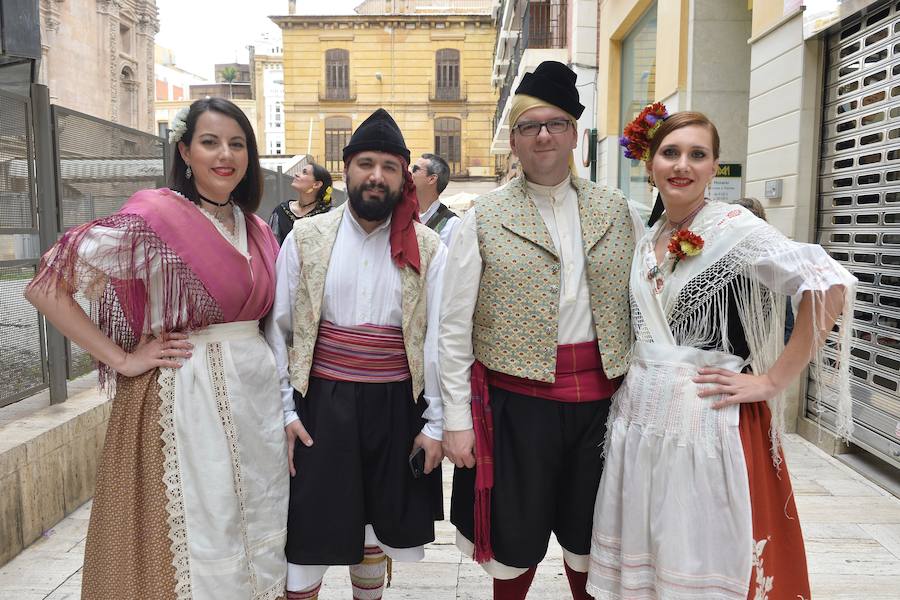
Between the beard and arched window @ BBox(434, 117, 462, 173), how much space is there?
2993cm

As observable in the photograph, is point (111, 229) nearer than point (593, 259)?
Yes

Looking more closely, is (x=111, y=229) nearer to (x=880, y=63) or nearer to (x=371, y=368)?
(x=371, y=368)

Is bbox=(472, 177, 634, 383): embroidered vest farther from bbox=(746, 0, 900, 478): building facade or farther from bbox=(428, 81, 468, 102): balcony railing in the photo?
bbox=(428, 81, 468, 102): balcony railing

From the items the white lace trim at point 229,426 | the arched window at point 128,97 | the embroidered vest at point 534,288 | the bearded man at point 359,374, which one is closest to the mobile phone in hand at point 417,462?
→ the bearded man at point 359,374

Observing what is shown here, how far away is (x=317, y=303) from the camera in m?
2.19

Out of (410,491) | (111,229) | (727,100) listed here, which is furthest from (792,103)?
(111,229)

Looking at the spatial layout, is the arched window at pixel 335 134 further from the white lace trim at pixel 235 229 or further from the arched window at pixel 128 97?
the white lace trim at pixel 235 229

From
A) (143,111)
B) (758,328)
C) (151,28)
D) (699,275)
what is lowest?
(758,328)

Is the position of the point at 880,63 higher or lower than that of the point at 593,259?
higher

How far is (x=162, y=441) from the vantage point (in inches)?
77.2

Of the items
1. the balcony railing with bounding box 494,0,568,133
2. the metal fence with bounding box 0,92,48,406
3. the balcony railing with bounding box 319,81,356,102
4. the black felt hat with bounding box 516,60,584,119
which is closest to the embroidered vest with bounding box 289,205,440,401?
the black felt hat with bounding box 516,60,584,119

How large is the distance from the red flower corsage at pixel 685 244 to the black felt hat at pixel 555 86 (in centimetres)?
55

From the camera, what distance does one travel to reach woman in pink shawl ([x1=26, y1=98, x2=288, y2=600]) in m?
1.94

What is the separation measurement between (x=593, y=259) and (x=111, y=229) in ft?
4.65
